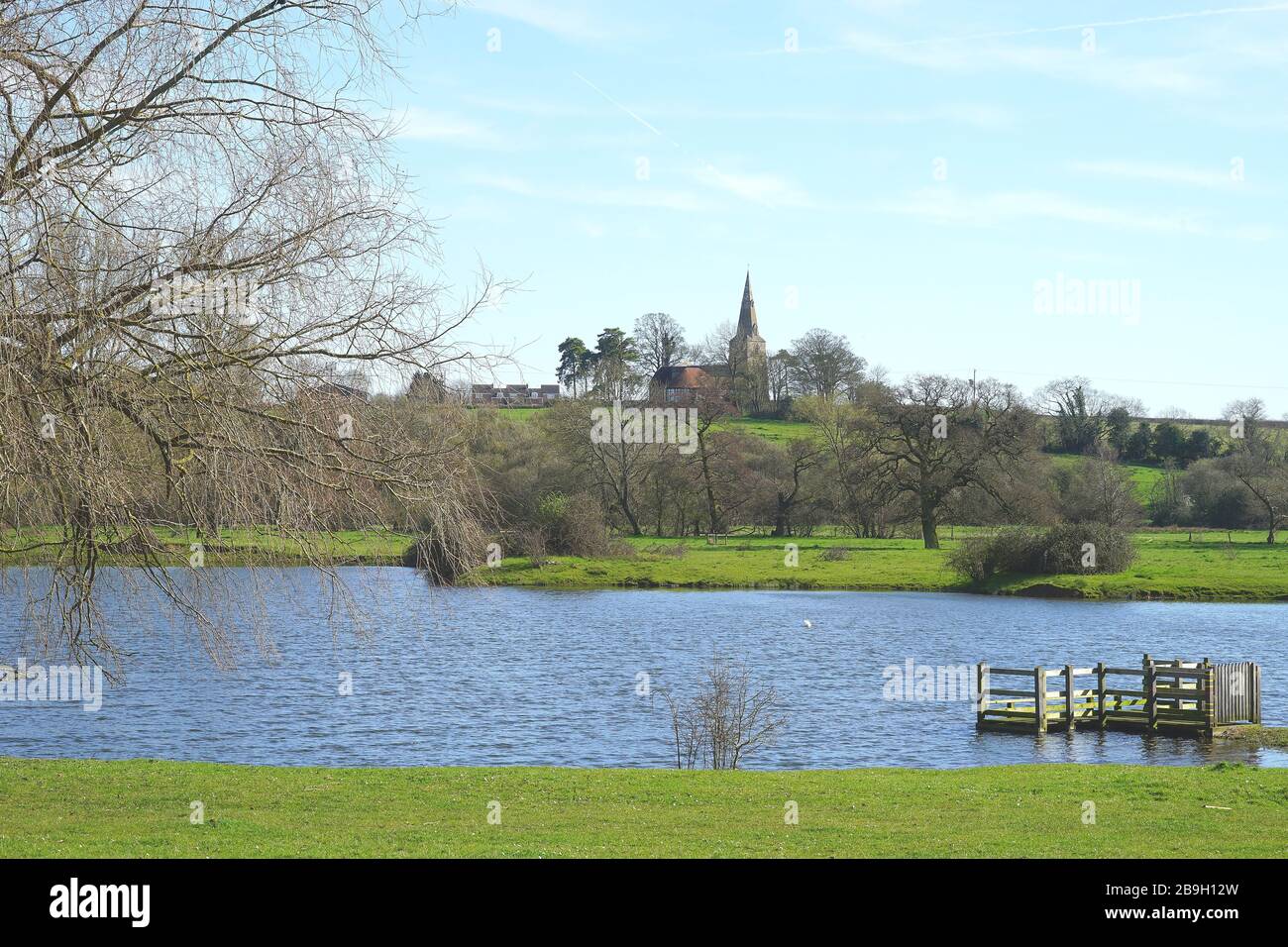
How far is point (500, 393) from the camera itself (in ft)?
32.7

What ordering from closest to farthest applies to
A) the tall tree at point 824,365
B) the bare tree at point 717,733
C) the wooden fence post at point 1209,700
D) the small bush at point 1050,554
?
the bare tree at point 717,733 < the wooden fence post at point 1209,700 < the small bush at point 1050,554 < the tall tree at point 824,365

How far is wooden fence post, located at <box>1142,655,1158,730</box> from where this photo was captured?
25.7 m

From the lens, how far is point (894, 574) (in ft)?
199

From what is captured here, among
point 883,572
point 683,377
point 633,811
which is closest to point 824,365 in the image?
point 683,377

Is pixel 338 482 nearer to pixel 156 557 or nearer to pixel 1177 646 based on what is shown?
pixel 156 557

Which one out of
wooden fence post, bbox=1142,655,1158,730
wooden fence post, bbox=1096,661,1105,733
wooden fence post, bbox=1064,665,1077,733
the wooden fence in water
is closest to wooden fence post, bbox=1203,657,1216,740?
the wooden fence in water

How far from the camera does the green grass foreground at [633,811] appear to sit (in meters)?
11.1

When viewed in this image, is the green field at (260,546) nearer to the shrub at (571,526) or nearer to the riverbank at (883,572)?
the riverbank at (883,572)

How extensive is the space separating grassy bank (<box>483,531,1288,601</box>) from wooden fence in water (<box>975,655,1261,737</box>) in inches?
1204

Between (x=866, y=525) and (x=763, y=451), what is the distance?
10328mm

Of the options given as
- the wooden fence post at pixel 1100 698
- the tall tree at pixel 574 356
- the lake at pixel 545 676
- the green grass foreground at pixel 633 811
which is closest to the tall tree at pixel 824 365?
the tall tree at pixel 574 356

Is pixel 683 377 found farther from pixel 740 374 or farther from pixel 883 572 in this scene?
pixel 883 572

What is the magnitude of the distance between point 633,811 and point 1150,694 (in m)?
16.2

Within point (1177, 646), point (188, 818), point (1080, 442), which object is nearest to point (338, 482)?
point (188, 818)
